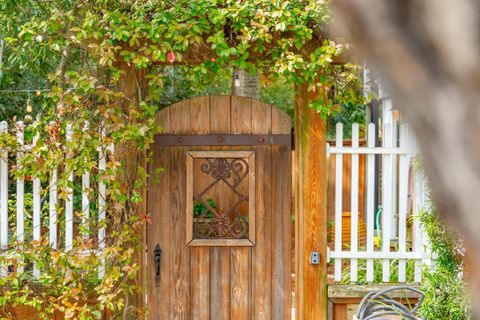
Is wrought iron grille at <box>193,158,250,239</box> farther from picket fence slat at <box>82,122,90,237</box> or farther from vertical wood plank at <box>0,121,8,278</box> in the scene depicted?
vertical wood plank at <box>0,121,8,278</box>

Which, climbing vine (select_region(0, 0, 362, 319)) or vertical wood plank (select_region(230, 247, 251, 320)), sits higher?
climbing vine (select_region(0, 0, 362, 319))

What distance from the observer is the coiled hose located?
4.44 meters

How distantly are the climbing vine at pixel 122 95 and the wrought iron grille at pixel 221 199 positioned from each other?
1.16ft

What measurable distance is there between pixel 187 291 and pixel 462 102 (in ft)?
15.4

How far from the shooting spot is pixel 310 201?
5.04 metres

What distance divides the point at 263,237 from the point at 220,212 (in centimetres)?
35

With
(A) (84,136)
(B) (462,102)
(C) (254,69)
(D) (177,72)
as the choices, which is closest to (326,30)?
(C) (254,69)

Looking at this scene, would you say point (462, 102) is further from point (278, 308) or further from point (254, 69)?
point (278, 308)

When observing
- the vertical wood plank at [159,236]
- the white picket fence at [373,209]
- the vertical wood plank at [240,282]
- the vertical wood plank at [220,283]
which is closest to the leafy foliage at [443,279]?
the white picket fence at [373,209]

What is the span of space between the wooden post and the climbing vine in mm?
219

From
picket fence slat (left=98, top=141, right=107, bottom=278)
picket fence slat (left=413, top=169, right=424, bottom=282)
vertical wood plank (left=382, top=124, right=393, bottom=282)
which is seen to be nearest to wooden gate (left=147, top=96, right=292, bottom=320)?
picket fence slat (left=98, top=141, right=107, bottom=278)

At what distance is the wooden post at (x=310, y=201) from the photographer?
4.98 m

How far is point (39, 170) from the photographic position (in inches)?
189

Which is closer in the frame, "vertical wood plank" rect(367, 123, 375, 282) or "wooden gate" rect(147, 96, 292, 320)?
"wooden gate" rect(147, 96, 292, 320)
